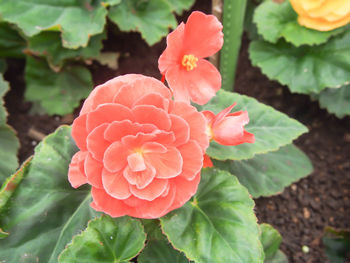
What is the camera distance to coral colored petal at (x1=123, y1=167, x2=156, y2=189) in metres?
0.56

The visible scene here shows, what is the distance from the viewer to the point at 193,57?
68 centimetres

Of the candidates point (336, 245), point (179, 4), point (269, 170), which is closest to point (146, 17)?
point (179, 4)

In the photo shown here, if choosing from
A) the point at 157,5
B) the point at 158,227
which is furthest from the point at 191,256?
the point at 157,5

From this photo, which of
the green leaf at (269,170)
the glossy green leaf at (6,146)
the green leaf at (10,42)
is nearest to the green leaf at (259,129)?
the green leaf at (269,170)

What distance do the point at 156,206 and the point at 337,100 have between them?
91 cm

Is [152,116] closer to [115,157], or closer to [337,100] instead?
[115,157]

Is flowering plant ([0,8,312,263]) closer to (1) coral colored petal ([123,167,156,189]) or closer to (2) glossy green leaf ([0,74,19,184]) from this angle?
(1) coral colored petal ([123,167,156,189])

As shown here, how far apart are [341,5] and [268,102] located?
0.50 meters

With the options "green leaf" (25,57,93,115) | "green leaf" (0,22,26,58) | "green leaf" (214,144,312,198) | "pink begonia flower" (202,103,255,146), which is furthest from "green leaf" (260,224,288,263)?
"green leaf" (0,22,26,58)

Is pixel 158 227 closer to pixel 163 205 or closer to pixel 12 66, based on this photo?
pixel 163 205

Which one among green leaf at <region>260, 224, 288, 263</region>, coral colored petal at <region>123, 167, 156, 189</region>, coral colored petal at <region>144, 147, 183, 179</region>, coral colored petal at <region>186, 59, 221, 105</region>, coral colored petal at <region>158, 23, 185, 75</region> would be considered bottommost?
green leaf at <region>260, 224, 288, 263</region>

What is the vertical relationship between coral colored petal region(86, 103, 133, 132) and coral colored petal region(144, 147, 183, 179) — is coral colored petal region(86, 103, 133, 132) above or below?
above

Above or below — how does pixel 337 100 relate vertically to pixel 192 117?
below

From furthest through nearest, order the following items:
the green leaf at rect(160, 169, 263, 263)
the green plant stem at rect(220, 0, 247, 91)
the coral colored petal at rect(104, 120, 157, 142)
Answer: the green plant stem at rect(220, 0, 247, 91), the green leaf at rect(160, 169, 263, 263), the coral colored petal at rect(104, 120, 157, 142)
